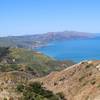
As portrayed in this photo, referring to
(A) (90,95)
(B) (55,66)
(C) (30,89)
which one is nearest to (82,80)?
(A) (90,95)

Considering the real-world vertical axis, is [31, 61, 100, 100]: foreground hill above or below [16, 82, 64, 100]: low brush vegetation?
below

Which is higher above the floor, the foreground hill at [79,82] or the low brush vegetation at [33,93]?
the low brush vegetation at [33,93]

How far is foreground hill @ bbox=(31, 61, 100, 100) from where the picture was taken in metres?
29.5

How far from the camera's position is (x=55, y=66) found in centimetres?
14762

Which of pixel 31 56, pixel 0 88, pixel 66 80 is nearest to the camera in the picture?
pixel 0 88

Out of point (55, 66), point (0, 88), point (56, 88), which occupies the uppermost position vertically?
point (0, 88)

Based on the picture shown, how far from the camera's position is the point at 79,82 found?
3472 centimetres

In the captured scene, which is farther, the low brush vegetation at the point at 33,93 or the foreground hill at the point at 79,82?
the foreground hill at the point at 79,82

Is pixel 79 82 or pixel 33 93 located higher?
pixel 33 93

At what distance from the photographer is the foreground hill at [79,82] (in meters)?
29.5

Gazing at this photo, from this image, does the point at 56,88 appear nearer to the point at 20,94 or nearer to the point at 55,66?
the point at 20,94

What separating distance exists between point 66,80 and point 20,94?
44.6 feet

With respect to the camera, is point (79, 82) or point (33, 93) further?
point (79, 82)

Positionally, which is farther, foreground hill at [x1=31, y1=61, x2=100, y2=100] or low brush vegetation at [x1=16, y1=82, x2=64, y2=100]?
foreground hill at [x1=31, y1=61, x2=100, y2=100]
